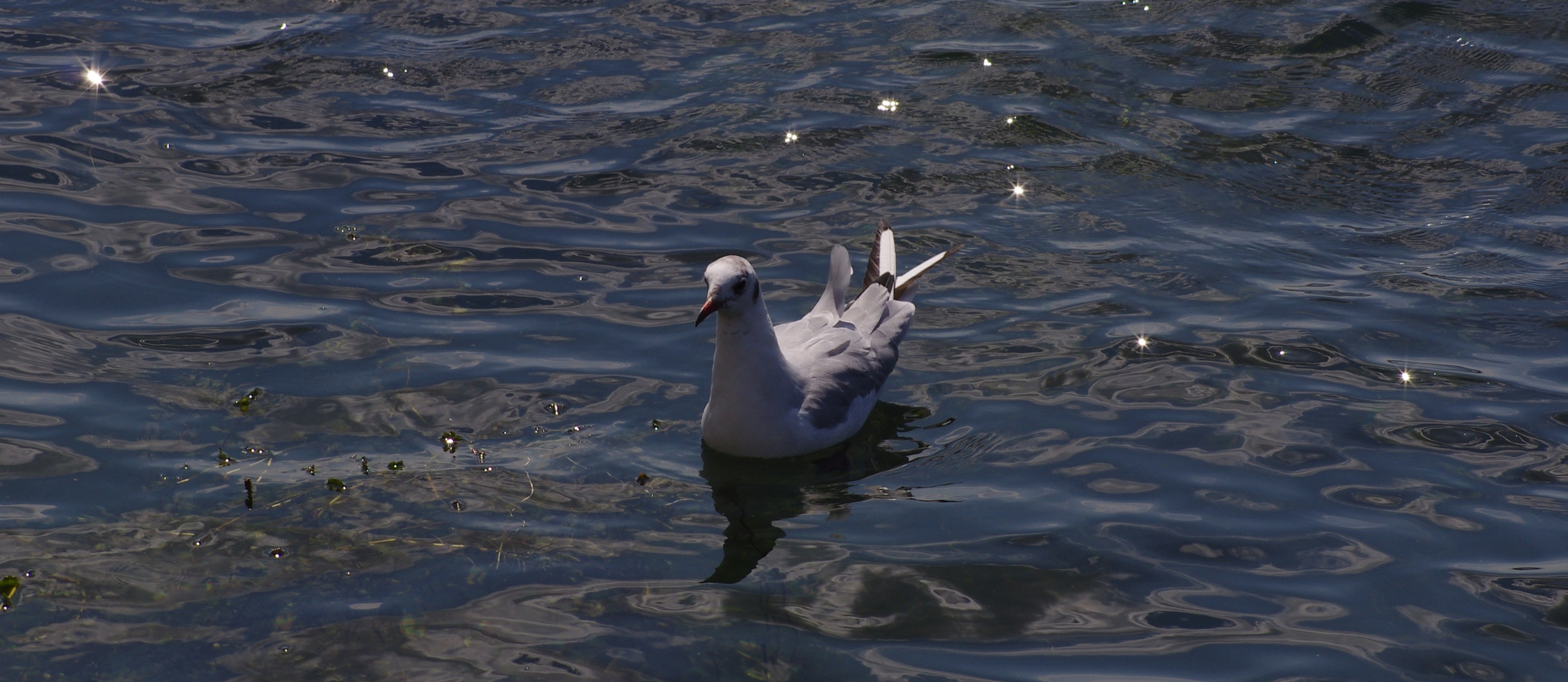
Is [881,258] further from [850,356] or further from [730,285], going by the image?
[730,285]

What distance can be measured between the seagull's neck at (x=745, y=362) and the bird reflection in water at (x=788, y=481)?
14.9 inches

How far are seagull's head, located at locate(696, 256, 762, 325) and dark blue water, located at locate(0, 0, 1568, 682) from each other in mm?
976

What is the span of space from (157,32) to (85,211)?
14.2 ft

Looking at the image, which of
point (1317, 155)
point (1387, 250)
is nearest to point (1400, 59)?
point (1317, 155)

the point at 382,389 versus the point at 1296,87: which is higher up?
the point at 1296,87

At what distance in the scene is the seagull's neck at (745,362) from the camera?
7227 millimetres

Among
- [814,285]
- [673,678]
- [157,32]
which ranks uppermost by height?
[157,32]

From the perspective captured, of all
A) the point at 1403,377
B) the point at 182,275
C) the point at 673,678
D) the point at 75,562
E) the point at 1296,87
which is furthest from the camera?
the point at 1296,87

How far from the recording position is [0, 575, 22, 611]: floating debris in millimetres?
5770

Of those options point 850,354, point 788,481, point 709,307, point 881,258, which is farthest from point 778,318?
point 709,307

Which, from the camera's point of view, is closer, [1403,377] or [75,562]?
[75,562]

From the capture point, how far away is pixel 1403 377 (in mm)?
8289

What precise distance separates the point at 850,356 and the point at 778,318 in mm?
1270

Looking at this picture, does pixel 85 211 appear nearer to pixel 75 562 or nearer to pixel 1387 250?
pixel 75 562
